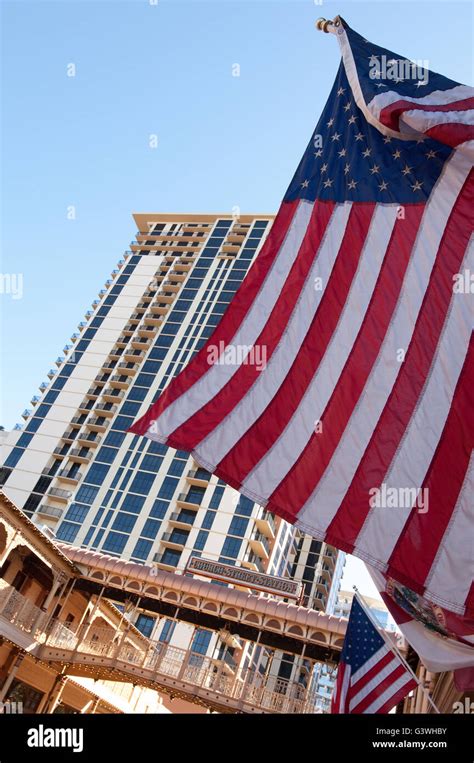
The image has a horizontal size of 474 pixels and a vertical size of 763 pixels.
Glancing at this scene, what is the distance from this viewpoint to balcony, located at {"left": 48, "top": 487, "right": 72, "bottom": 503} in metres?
63.8

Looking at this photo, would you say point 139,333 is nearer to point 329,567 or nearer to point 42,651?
point 329,567

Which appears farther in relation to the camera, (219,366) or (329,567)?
(329,567)

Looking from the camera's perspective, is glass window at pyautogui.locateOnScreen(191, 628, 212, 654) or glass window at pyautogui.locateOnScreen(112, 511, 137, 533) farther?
glass window at pyautogui.locateOnScreen(112, 511, 137, 533)

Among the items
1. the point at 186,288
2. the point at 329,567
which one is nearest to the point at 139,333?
the point at 186,288

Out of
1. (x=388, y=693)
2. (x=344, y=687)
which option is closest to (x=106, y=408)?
(x=344, y=687)

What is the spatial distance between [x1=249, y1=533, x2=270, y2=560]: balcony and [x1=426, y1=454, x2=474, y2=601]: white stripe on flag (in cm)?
5278

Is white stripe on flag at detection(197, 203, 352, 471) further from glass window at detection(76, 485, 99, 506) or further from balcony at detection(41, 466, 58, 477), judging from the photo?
balcony at detection(41, 466, 58, 477)

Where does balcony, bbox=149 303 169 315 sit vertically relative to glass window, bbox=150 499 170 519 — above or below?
above

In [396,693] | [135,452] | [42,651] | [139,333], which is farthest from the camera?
[139,333]

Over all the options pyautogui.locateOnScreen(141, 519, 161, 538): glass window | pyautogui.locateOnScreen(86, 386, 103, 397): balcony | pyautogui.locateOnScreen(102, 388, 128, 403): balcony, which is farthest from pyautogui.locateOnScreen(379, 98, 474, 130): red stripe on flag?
pyautogui.locateOnScreen(86, 386, 103, 397): balcony

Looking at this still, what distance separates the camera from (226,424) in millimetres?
6562

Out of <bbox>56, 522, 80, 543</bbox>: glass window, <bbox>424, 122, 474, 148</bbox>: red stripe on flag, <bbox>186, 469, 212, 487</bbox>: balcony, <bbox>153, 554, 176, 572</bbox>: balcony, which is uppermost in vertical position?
<bbox>186, 469, 212, 487</bbox>: balcony

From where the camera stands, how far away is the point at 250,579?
28.1 metres

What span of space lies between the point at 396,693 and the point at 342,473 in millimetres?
3666
